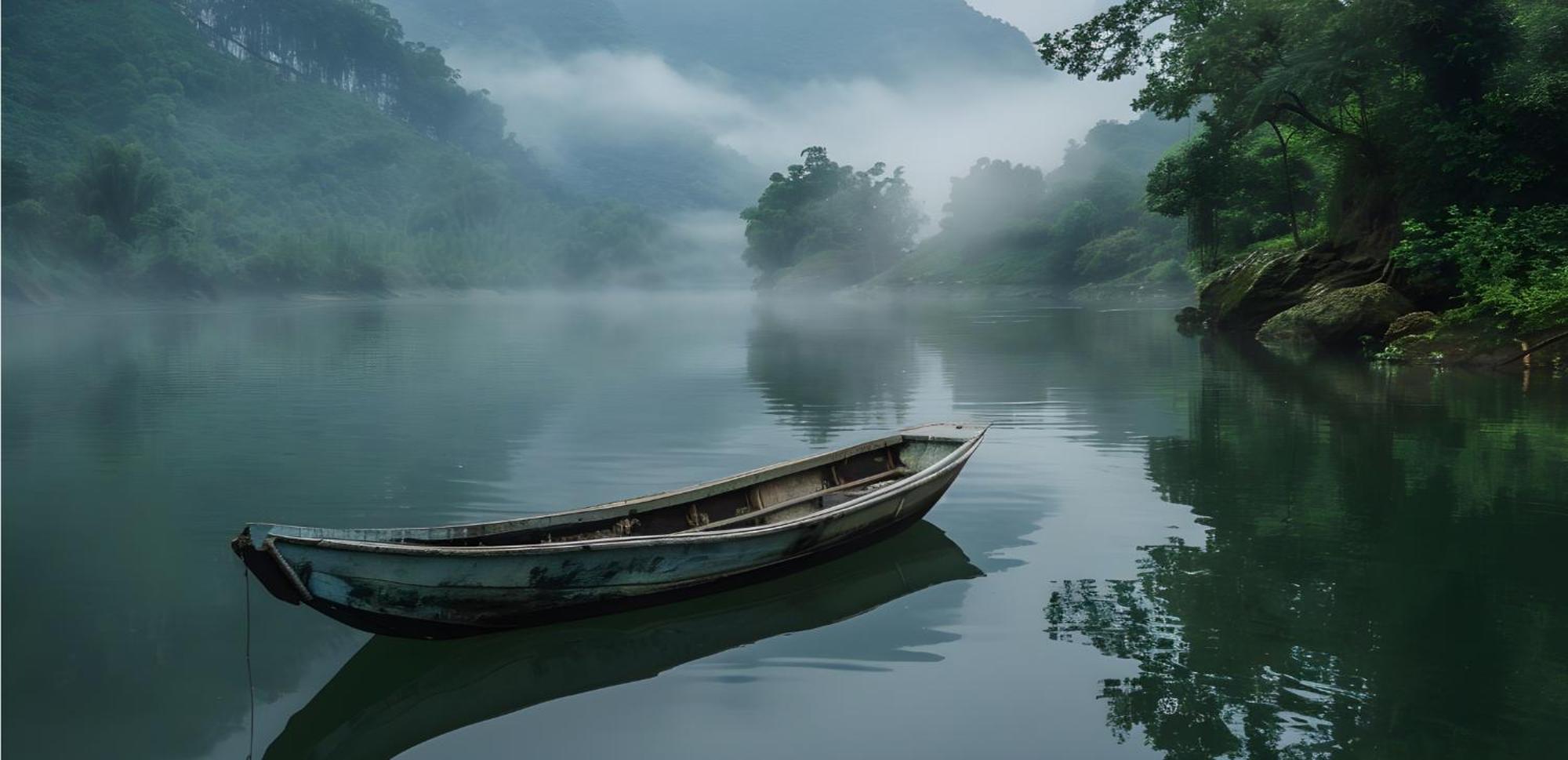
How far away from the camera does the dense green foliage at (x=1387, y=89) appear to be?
26.4m

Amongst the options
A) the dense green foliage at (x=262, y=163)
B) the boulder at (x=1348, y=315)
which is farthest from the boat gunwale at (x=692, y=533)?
the dense green foliage at (x=262, y=163)

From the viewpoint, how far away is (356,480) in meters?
14.6

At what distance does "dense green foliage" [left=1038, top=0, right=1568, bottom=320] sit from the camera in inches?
1038

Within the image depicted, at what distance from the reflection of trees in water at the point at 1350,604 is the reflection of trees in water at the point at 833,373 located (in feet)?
19.9

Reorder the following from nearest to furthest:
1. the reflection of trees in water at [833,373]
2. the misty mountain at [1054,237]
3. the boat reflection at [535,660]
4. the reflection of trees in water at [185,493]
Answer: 1. the boat reflection at [535,660]
2. the reflection of trees in water at [185,493]
3. the reflection of trees in water at [833,373]
4. the misty mountain at [1054,237]

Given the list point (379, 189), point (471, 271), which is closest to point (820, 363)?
point (471, 271)

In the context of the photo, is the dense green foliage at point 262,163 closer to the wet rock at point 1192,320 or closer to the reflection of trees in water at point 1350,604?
the wet rock at point 1192,320

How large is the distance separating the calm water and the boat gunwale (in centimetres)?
67

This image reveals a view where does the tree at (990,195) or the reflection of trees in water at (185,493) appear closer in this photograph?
the reflection of trees in water at (185,493)

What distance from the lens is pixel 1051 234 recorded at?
4279 inches

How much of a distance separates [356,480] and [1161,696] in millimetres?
11065

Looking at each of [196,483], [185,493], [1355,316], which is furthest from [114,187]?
[1355,316]

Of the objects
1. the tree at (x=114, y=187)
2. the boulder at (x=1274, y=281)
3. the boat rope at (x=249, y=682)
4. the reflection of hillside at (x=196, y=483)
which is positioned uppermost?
the tree at (x=114, y=187)

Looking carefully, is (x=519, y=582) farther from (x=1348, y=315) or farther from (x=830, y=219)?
(x=830, y=219)
